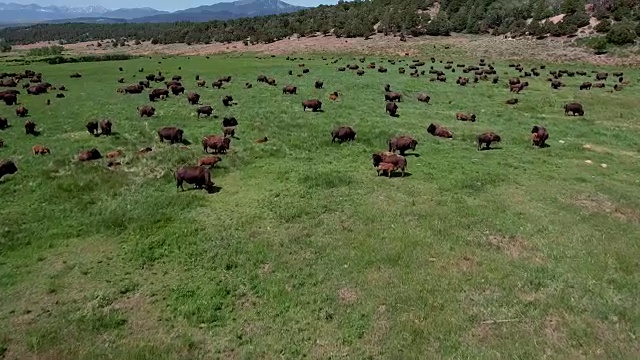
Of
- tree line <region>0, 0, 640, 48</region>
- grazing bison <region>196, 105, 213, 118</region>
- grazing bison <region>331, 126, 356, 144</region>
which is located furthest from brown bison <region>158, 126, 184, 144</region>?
tree line <region>0, 0, 640, 48</region>

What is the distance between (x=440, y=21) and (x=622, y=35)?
33.2m

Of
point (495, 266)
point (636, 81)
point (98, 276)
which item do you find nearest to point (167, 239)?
point (98, 276)

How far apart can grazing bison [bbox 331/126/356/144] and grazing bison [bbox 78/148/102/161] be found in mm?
10534

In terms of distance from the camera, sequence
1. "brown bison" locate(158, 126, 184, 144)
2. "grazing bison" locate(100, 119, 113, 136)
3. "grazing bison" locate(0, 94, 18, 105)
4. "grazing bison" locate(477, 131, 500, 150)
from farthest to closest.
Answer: "grazing bison" locate(0, 94, 18, 105)
"grazing bison" locate(100, 119, 113, 136)
"brown bison" locate(158, 126, 184, 144)
"grazing bison" locate(477, 131, 500, 150)

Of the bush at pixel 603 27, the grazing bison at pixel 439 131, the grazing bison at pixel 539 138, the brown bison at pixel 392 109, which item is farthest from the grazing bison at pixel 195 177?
the bush at pixel 603 27

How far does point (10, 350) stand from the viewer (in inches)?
401

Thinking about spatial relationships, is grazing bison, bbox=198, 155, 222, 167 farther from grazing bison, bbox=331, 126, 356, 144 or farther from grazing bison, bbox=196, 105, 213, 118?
grazing bison, bbox=196, 105, 213, 118

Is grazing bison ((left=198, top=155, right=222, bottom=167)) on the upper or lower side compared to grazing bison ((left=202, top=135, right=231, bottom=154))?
lower

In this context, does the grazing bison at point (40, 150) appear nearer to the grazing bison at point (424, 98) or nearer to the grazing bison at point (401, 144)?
the grazing bison at point (401, 144)

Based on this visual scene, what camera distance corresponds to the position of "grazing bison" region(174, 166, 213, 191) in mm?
18266

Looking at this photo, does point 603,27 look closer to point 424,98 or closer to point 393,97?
point 424,98

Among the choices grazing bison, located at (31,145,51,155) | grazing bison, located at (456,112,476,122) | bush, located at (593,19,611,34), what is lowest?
grazing bison, located at (31,145,51,155)

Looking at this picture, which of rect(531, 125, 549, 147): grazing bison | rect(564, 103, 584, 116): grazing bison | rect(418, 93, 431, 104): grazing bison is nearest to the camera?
rect(531, 125, 549, 147): grazing bison

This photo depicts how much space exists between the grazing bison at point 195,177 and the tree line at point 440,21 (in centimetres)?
6073
